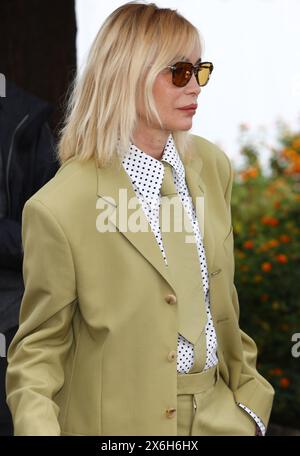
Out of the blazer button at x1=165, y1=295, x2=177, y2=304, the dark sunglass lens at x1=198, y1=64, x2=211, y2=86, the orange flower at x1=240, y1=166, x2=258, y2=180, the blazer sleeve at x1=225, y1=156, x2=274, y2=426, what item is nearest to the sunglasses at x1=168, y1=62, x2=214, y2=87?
the dark sunglass lens at x1=198, y1=64, x2=211, y2=86

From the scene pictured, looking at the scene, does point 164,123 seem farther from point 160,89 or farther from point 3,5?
point 3,5

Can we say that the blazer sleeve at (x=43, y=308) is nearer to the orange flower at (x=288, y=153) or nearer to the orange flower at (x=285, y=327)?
the orange flower at (x=285, y=327)

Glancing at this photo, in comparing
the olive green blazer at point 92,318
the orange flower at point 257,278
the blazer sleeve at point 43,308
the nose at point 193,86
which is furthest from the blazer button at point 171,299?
the orange flower at point 257,278

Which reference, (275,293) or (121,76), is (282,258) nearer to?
(275,293)

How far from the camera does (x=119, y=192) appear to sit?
3100mm

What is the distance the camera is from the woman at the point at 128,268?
3.01m

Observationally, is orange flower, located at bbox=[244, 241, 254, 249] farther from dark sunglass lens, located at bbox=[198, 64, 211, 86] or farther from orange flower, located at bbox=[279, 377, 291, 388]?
dark sunglass lens, located at bbox=[198, 64, 211, 86]

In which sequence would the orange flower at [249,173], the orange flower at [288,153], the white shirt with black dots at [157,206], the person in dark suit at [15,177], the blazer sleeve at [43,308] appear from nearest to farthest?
the blazer sleeve at [43,308]
the white shirt with black dots at [157,206]
the person in dark suit at [15,177]
the orange flower at [288,153]
the orange flower at [249,173]

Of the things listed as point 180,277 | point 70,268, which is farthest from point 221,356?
point 70,268

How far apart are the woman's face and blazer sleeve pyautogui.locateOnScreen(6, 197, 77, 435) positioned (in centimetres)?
43

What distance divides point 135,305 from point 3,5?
2349mm

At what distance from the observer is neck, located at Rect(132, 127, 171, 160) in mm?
3197

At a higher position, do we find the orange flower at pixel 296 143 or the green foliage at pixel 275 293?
the orange flower at pixel 296 143

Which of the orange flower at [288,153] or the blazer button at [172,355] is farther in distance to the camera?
the orange flower at [288,153]
